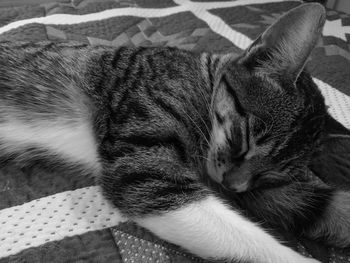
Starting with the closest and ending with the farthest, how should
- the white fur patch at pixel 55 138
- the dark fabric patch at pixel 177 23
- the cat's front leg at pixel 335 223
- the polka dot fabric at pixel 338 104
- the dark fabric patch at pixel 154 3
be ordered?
the cat's front leg at pixel 335 223 → the white fur patch at pixel 55 138 → the polka dot fabric at pixel 338 104 → the dark fabric patch at pixel 177 23 → the dark fabric patch at pixel 154 3

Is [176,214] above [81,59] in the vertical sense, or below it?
below

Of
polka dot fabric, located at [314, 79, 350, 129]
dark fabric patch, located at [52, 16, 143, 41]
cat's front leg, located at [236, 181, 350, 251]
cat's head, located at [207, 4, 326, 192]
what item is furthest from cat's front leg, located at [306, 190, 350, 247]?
dark fabric patch, located at [52, 16, 143, 41]

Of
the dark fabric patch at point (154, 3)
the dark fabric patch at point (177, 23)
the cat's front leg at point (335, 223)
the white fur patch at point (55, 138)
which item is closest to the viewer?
the cat's front leg at point (335, 223)

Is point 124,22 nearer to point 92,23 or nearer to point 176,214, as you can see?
point 92,23

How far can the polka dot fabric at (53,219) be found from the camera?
736 mm

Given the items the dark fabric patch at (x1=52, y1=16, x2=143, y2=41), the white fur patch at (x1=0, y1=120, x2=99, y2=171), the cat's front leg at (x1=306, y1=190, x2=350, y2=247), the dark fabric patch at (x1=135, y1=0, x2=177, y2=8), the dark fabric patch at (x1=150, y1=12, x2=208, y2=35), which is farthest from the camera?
the dark fabric patch at (x1=135, y1=0, x2=177, y2=8)

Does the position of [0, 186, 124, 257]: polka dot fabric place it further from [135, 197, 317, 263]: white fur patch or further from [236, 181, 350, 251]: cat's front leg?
[236, 181, 350, 251]: cat's front leg

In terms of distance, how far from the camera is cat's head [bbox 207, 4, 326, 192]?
2.80 ft

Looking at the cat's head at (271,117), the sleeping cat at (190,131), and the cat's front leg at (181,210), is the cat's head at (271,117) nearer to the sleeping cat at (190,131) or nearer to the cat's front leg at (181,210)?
the sleeping cat at (190,131)

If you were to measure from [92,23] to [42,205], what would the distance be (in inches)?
41.2

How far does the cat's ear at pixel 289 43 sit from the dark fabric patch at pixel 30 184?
0.53 m

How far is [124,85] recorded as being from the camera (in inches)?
39.2

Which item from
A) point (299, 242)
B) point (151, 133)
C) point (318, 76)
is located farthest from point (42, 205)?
point (318, 76)

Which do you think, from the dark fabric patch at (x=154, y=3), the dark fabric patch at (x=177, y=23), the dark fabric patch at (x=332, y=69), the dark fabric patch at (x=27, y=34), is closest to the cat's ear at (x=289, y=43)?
the dark fabric patch at (x=332, y=69)
